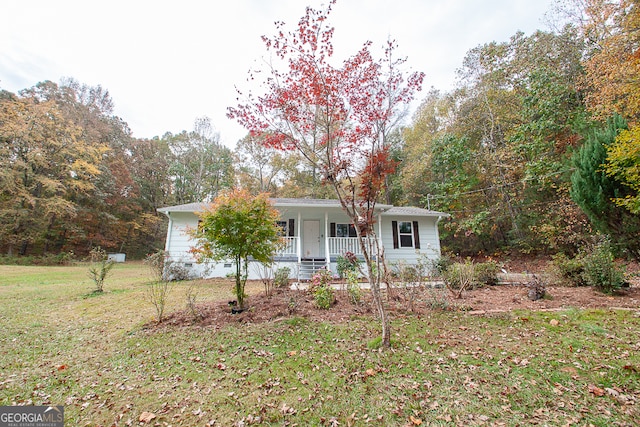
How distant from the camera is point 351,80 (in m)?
4.67

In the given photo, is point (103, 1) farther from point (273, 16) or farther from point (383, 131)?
point (383, 131)

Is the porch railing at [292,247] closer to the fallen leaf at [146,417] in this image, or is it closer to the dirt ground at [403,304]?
the dirt ground at [403,304]

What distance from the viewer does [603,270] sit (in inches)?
245

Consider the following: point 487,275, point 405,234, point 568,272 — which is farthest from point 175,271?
point 568,272

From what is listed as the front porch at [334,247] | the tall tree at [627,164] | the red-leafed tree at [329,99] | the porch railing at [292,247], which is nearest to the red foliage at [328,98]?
the red-leafed tree at [329,99]

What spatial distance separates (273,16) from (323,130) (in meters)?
2.23

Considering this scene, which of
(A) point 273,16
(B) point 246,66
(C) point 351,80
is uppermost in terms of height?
(A) point 273,16

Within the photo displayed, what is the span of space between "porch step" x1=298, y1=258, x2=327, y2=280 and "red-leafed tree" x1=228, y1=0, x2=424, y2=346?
6716 millimetres

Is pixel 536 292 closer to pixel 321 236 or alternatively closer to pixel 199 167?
pixel 321 236

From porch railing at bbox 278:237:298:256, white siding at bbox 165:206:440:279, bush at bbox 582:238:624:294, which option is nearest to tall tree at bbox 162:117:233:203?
white siding at bbox 165:206:440:279

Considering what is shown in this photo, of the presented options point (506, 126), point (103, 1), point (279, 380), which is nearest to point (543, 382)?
point (279, 380)

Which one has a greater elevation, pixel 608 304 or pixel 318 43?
pixel 318 43

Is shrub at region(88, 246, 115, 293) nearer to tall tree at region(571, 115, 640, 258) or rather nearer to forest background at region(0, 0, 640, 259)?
forest background at region(0, 0, 640, 259)

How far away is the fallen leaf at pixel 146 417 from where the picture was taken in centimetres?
246
